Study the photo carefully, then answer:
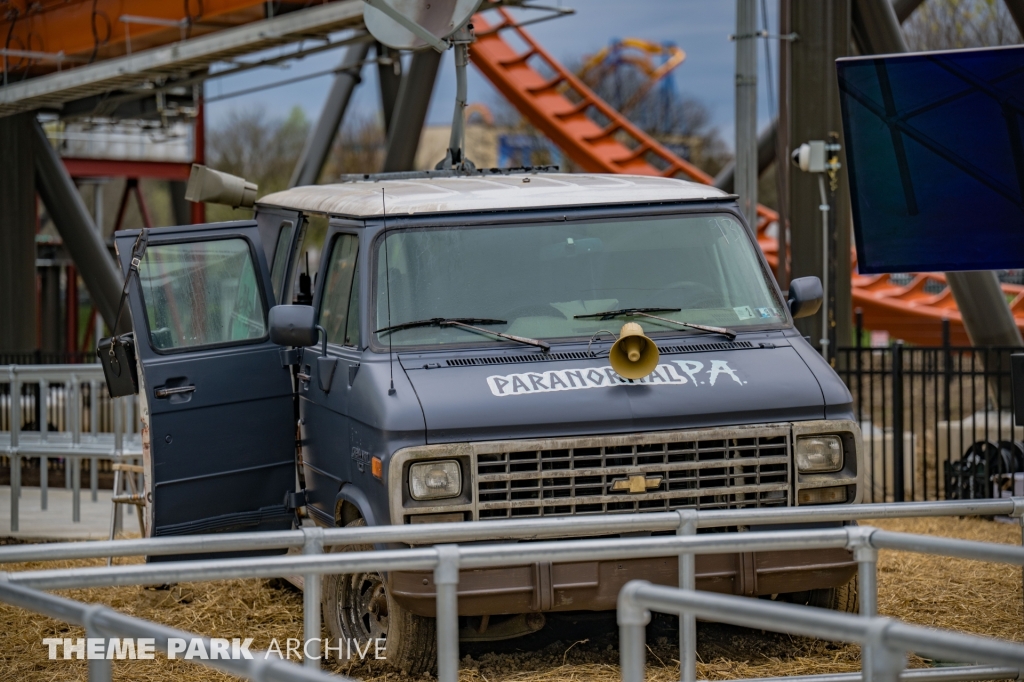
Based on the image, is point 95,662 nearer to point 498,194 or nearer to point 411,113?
point 498,194

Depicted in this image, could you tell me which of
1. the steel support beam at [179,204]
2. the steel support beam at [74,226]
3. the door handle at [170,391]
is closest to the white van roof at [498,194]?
the door handle at [170,391]

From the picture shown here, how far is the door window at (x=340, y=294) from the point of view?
6.91 meters

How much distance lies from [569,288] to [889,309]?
2055 cm

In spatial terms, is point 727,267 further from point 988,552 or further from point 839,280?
point 839,280

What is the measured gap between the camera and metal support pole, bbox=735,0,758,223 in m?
12.2

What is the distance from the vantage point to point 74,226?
1692 cm

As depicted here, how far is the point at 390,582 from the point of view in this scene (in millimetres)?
6047

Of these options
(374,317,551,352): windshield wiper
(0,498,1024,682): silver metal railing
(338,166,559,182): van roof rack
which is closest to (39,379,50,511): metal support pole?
(338,166,559,182): van roof rack

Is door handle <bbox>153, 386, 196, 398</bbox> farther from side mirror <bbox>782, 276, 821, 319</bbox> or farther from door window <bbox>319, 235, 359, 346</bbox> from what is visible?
side mirror <bbox>782, 276, 821, 319</bbox>

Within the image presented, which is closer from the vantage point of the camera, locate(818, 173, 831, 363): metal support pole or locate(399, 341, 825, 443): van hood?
locate(399, 341, 825, 443): van hood

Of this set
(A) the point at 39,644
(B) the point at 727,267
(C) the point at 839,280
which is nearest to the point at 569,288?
(B) the point at 727,267

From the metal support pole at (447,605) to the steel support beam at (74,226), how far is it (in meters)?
13.3

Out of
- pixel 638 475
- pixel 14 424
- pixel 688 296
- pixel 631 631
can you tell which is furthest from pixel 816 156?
pixel 631 631

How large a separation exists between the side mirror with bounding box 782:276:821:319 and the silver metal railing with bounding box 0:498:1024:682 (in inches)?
75.1
